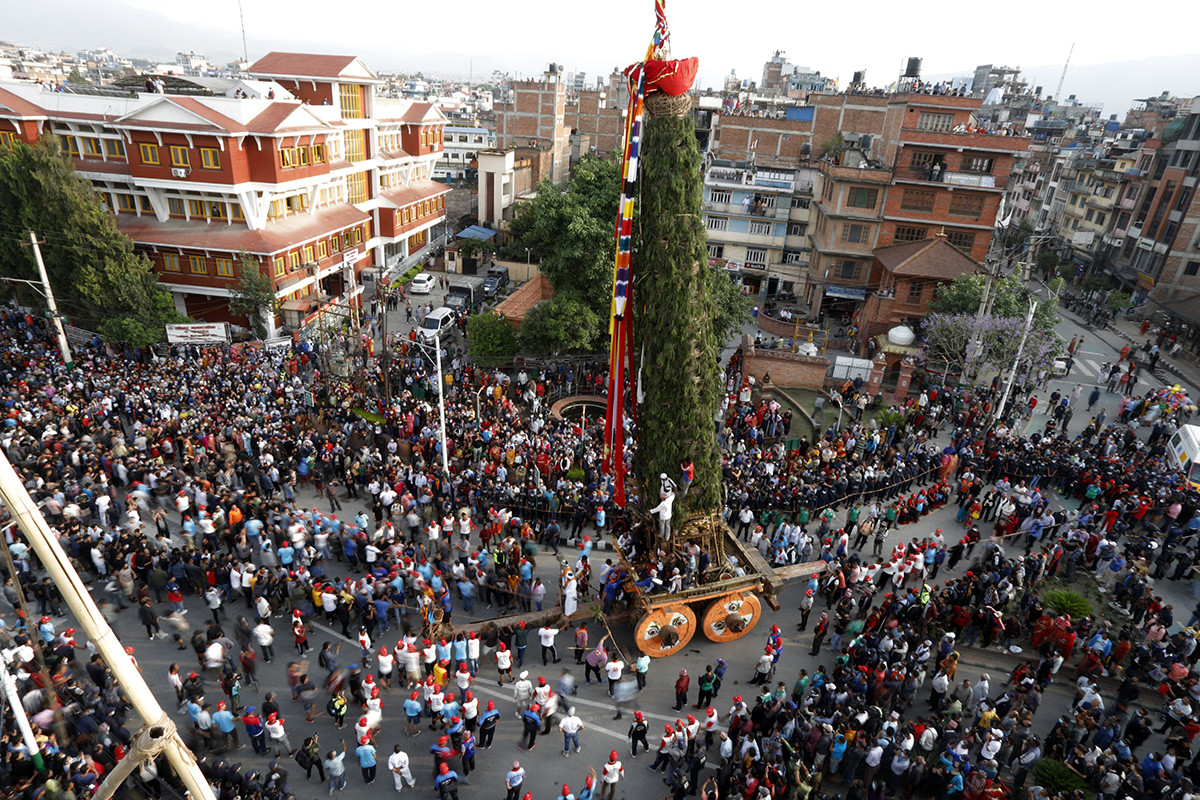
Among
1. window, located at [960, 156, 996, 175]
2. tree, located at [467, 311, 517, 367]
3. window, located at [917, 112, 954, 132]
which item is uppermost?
window, located at [917, 112, 954, 132]

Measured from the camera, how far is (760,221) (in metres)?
42.1

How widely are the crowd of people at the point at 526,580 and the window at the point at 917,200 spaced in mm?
16495

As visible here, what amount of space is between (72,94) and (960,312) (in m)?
41.6

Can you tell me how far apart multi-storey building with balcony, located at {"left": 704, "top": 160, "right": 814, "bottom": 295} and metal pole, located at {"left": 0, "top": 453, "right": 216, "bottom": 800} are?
39551 mm

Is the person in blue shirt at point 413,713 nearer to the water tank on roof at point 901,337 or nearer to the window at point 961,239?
the water tank on roof at point 901,337

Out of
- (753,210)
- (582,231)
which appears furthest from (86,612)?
(753,210)

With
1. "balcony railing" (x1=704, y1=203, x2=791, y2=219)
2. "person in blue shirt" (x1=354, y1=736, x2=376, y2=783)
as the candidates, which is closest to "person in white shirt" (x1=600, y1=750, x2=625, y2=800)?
"person in blue shirt" (x1=354, y1=736, x2=376, y2=783)

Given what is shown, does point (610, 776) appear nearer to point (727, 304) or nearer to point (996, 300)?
point (727, 304)

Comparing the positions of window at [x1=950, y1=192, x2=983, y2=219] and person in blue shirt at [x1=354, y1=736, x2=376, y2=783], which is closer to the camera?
person in blue shirt at [x1=354, y1=736, x2=376, y2=783]

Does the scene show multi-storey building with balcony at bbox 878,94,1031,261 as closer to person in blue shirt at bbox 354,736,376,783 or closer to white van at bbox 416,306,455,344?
white van at bbox 416,306,455,344

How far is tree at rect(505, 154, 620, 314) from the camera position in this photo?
2664 cm

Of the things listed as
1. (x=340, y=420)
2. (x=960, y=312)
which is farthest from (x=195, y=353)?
(x=960, y=312)

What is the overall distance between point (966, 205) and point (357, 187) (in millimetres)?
34130

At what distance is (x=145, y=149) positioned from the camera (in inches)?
1121
